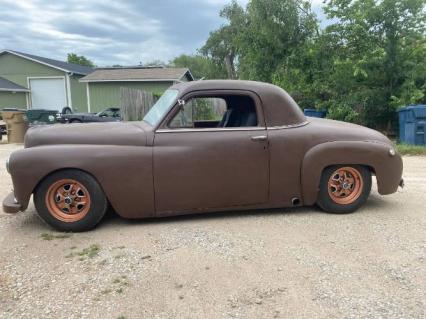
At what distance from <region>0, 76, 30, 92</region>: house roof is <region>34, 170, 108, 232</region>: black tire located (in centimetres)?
2930

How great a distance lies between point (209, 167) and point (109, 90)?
90.9 feet

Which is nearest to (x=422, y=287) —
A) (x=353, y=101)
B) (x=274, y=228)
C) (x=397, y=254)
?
(x=397, y=254)

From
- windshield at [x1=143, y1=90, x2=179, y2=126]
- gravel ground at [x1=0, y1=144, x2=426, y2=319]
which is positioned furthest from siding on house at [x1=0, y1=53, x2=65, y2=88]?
gravel ground at [x1=0, y1=144, x2=426, y2=319]

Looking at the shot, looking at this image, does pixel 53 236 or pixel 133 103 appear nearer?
pixel 53 236

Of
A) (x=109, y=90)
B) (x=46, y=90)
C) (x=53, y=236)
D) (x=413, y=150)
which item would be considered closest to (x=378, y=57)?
(x=413, y=150)

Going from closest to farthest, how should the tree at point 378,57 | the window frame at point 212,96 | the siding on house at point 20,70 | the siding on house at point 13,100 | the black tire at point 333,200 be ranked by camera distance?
the window frame at point 212,96 → the black tire at point 333,200 → the tree at point 378,57 → the siding on house at point 13,100 → the siding on house at point 20,70

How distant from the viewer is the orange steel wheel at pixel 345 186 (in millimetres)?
5285

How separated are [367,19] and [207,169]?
447 inches

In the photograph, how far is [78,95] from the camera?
3331 centimetres

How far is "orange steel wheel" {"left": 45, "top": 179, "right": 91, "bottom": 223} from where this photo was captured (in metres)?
4.63

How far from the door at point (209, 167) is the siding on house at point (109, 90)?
1041 inches

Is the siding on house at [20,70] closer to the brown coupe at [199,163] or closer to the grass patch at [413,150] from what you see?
the grass patch at [413,150]

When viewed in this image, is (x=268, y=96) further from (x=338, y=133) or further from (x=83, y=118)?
(x=83, y=118)

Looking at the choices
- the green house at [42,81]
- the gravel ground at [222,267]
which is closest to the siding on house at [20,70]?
the green house at [42,81]
